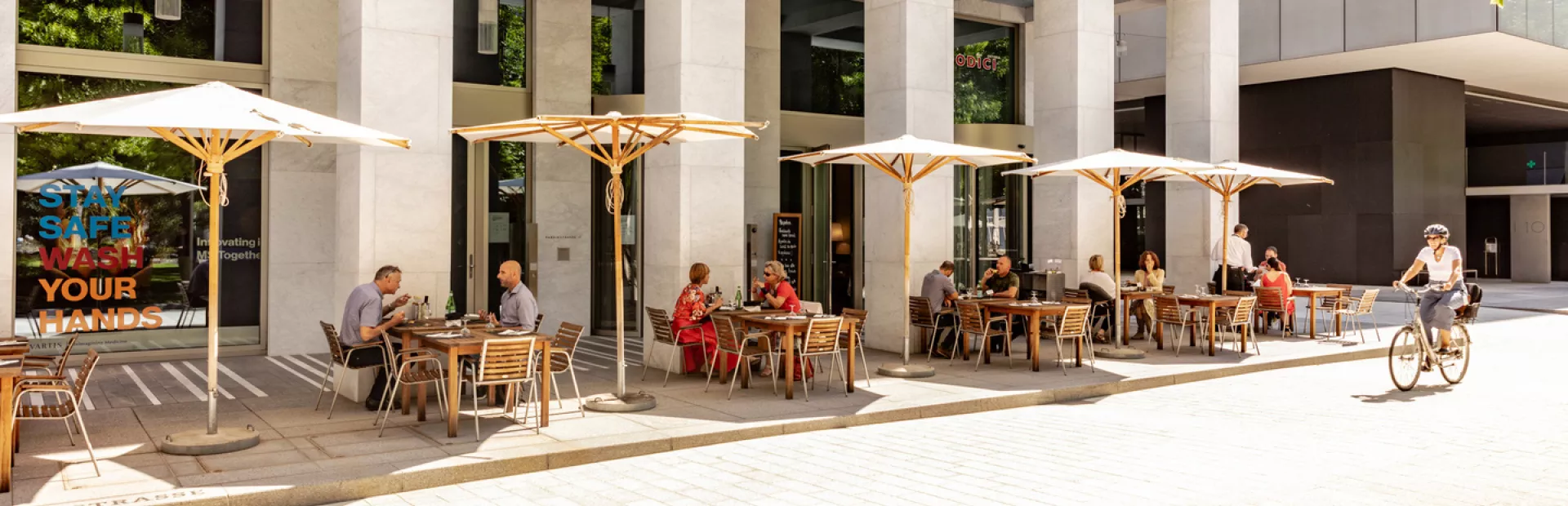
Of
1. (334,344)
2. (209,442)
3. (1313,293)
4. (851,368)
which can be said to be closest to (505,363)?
(334,344)

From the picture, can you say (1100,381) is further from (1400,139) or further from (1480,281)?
(1480,281)

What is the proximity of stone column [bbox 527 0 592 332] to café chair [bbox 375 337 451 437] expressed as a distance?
626 centimetres

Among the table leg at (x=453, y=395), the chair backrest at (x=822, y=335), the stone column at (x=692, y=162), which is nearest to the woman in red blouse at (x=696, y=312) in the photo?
the stone column at (x=692, y=162)

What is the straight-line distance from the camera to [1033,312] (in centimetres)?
1150

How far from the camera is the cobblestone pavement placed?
6.34 meters

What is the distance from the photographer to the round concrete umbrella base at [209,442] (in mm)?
7129

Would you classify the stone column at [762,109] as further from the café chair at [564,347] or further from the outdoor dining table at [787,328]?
the café chair at [564,347]

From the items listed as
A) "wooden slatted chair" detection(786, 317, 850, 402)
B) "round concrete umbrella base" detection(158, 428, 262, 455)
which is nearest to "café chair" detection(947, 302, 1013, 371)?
"wooden slatted chair" detection(786, 317, 850, 402)

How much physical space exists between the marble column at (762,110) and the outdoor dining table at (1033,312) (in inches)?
215

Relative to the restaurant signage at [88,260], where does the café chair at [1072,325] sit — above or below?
below

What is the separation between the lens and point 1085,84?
15953 millimetres

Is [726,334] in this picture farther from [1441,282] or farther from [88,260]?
[88,260]

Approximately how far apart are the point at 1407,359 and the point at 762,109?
973 centimetres

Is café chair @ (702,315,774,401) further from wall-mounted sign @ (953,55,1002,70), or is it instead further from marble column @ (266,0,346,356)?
wall-mounted sign @ (953,55,1002,70)
